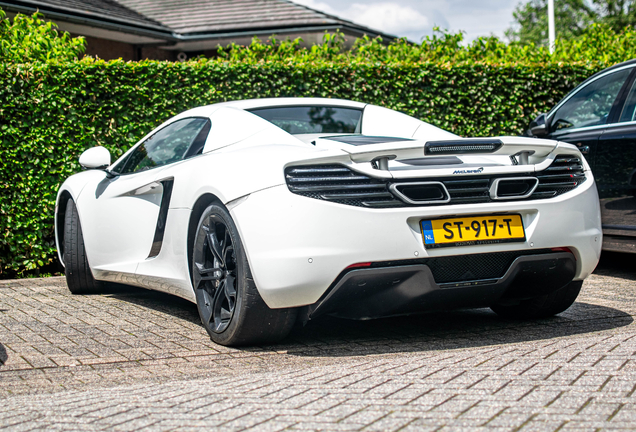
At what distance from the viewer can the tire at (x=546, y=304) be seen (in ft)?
13.9

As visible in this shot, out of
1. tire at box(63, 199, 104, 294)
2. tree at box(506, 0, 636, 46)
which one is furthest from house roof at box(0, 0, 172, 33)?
tree at box(506, 0, 636, 46)

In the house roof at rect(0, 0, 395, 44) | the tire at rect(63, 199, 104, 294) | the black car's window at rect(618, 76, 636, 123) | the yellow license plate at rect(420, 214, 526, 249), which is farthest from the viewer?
the house roof at rect(0, 0, 395, 44)

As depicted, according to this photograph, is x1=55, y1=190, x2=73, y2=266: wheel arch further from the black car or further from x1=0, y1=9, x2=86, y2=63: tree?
the black car

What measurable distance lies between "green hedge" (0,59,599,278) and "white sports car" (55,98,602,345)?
3.17 m

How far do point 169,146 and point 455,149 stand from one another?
1.99 metres

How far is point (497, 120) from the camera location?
28.7ft

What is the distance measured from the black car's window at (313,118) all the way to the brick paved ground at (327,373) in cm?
130

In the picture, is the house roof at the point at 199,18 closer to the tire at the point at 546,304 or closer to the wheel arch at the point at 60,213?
the wheel arch at the point at 60,213

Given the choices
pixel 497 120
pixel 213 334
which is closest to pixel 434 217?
pixel 213 334

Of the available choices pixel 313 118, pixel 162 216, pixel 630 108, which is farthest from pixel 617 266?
pixel 162 216

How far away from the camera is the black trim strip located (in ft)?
14.2

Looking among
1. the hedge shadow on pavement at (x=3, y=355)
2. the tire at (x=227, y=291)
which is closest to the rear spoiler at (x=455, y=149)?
the tire at (x=227, y=291)

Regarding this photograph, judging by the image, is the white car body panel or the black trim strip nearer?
the white car body panel

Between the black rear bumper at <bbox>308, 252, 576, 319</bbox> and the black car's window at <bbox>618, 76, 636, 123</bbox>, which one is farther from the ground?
the black car's window at <bbox>618, 76, 636, 123</bbox>
